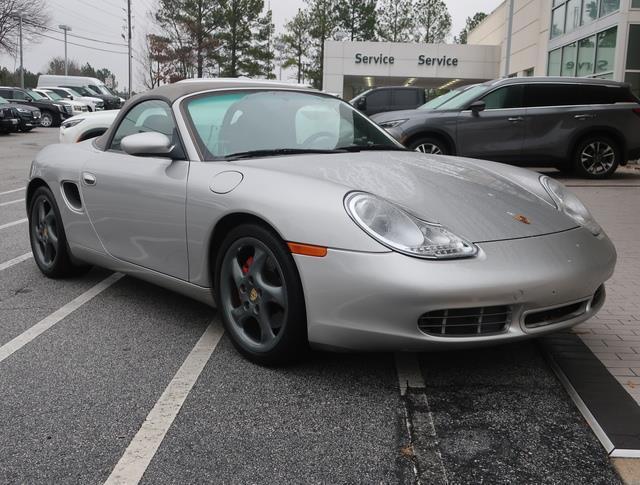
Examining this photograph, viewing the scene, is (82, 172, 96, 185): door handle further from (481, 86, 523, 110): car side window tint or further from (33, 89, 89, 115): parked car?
(33, 89, 89, 115): parked car

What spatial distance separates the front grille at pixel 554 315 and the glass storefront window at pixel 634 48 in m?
16.8

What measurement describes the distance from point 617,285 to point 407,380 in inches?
90.0

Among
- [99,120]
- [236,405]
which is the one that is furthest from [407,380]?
[99,120]

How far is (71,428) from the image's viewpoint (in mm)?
2682

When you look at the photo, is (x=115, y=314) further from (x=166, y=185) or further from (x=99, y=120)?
(x=99, y=120)

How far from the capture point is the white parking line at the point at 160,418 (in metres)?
2.36

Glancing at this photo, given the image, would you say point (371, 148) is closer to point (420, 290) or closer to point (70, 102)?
point (420, 290)

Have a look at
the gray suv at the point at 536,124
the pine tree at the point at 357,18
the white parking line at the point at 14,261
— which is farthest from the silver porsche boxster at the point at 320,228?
the pine tree at the point at 357,18

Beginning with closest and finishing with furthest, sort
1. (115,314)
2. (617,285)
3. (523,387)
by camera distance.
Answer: (523,387), (115,314), (617,285)

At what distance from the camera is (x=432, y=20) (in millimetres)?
62750

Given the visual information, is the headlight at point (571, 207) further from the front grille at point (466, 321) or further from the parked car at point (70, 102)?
the parked car at point (70, 102)

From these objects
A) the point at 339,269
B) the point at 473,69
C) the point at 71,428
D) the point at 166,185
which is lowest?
the point at 71,428

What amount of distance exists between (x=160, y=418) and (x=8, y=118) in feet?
71.6

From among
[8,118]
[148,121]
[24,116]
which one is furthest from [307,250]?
[24,116]
